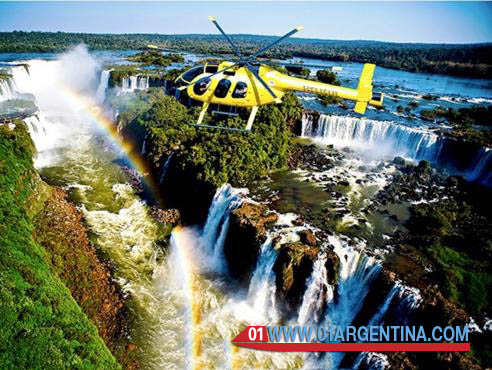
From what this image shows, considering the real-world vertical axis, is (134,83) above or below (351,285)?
above

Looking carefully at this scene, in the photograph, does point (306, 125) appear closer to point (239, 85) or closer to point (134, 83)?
point (239, 85)

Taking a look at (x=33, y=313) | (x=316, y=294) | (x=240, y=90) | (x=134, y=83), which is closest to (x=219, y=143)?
(x=240, y=90)

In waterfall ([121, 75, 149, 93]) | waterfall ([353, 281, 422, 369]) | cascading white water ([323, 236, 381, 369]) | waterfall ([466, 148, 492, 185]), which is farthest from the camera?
waterfall ([121, 75, 149, 93])

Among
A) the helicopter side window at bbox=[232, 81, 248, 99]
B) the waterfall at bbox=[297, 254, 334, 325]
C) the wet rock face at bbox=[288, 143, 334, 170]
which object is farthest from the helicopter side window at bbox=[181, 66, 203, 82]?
the wet rock face at bbox=[288, 143, 334, 170]

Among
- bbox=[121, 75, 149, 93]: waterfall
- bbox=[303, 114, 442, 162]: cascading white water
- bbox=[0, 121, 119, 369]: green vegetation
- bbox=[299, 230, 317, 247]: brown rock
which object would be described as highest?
bbox=[121, 75, 149, 93]: waterfall

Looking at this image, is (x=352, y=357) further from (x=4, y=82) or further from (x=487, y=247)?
(x=4, y=82)

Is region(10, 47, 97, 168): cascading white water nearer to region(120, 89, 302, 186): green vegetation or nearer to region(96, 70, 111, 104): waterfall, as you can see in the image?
region(96, 70, 111, 104): waterfall

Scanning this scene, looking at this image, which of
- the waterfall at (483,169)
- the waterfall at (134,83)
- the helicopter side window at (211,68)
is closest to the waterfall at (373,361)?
the helicopter side window at (211,68)

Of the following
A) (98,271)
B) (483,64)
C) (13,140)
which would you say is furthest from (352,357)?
(483,64)

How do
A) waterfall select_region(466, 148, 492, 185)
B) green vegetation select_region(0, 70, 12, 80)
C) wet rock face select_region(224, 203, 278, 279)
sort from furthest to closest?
green vegetation select_region(0, 70, 12, 80) < waterfall select_region(466, 148, 492, 185) < wet rock face select_region(224, 203, 278, 279)
